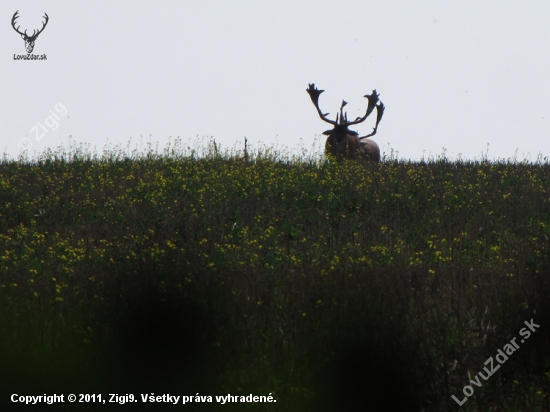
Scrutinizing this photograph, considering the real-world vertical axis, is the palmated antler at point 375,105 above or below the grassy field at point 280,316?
above

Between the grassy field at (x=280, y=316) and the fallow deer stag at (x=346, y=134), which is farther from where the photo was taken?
the fallow deer stag at (x=346, y=134)

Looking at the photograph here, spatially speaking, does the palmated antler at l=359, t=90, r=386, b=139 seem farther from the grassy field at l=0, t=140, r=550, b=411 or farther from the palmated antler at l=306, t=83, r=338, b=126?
the grassy field at l=0, t=140, r=550, b=411

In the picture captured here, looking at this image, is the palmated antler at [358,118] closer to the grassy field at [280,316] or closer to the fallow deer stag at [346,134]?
the fallow deer stag at [346,134]

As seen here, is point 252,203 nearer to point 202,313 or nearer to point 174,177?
point 174,177

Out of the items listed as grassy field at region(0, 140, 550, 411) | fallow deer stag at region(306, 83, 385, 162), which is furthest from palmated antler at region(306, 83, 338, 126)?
grassy field at region(0, 140, 550, 411)

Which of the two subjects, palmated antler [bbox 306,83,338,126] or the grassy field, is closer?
the grassy field

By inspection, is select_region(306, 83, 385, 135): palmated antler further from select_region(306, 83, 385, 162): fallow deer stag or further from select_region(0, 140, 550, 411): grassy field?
select_region(0, 140, 550, 411): grassy field

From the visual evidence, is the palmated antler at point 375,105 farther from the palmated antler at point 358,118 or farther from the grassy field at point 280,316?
the grassy field at point 280,316

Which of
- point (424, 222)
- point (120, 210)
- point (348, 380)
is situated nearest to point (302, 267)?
point (348, 380)

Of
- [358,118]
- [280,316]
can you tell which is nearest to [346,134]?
[358,118]

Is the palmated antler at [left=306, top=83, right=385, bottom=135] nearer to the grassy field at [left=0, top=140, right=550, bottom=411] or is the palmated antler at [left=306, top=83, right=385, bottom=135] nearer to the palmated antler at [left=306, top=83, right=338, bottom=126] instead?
the palmated antler at [left=306, top=83, right=338, bottom=126]

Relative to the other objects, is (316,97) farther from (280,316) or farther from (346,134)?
(280,316)

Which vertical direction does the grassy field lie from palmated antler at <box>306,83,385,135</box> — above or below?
below

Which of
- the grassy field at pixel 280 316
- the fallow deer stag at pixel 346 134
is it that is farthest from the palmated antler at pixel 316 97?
the grassy field at pixel 280 316
